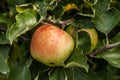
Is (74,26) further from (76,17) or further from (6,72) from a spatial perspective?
(6,72)

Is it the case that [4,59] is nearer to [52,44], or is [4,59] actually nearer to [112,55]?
[52,44]

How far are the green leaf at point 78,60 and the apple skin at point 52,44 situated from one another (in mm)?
22

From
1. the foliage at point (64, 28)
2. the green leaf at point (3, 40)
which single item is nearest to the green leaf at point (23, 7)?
the foliage at point (64, 28)

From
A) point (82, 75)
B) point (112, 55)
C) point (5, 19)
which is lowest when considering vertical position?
point (82, 75)

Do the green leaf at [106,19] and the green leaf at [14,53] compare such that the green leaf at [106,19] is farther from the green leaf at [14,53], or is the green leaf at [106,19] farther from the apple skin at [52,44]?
the green leaf at [14,53]

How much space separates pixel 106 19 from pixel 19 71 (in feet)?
1.17

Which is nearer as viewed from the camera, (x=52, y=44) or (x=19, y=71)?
(x=52, y=44)

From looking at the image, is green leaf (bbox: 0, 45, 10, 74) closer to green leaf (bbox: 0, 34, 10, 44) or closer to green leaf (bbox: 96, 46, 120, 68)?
green leaf (bbox: 0, 34, 10, 44)

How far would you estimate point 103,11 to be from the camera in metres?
1.12

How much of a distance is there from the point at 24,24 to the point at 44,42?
0.32ft

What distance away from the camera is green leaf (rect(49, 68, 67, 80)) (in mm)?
1136

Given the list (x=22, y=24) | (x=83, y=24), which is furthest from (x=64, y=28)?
(x=22, y=24)

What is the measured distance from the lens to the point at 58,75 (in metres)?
1.15

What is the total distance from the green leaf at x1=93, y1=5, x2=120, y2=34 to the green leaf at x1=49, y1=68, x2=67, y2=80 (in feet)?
0.63
